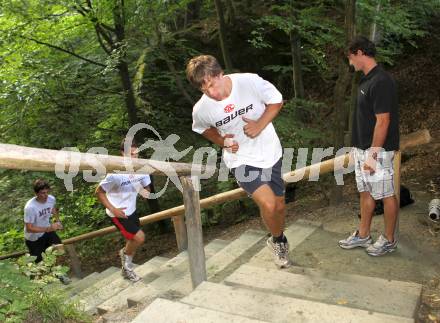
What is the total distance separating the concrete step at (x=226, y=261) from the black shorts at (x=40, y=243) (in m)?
3.68

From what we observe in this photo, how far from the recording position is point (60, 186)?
9.21 metres

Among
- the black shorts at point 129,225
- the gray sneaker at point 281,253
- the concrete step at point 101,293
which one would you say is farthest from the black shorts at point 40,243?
the gray sneaker at point 281,253

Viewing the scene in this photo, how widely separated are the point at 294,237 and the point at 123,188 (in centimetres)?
222

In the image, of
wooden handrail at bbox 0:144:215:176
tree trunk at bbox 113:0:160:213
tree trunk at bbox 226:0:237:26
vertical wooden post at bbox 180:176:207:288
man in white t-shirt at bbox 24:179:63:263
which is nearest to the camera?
wooden handrail at bbox 0:144:215:176

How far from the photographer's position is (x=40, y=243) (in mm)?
7363

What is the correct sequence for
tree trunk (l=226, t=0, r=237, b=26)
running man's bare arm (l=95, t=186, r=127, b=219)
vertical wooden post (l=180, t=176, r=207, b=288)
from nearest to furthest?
vertical wooden post (l=180, t=176, r=207, b=288) → running man's bare arm (l=95, t=186, r=127, b=219) → tree trunk (l=226, t=0, r=237, b=26)

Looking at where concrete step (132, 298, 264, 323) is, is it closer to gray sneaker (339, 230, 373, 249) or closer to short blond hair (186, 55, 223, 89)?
short blond hair (186, 55, 223, 89)

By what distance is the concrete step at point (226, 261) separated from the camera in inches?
157

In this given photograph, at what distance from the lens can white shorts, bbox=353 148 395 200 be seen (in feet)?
13.1

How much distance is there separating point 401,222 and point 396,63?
8.56 meters

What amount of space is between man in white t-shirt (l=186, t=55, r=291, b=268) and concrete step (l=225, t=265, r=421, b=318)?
458 millimetres

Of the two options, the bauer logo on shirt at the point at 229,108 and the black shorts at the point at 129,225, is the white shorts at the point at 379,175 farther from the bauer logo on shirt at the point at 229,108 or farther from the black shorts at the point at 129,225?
the black shorts at the point at 129,225

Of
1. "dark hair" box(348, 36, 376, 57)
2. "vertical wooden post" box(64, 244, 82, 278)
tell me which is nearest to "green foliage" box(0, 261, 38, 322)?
"dark hair" box(348, 36, 376, 57)

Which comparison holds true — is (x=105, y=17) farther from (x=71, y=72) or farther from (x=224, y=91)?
(x=224, y=91)
